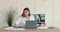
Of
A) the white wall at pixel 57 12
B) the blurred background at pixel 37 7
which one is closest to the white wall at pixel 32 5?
the blurred background at pixel 37 7

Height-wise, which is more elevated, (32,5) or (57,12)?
(32,5)

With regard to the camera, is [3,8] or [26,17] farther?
[3,8]

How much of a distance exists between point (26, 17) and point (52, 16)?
133 cm

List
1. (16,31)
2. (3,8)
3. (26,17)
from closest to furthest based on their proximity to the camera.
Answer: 1. (16,31)
2. (26,17)
3. (3,8)

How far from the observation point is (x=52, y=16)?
457cm

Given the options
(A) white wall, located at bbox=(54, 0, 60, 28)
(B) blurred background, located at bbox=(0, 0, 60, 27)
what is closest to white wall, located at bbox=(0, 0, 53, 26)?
(B) blurred background, located at bbox=(0, 0, 60, 27)

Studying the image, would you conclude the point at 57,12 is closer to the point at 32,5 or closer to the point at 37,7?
the point at 37,7

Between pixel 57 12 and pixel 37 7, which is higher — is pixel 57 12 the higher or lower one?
the lower one

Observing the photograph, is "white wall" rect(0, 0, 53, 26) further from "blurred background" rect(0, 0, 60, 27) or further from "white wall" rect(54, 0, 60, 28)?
"white wall" rect(54, 0, 60, 28)

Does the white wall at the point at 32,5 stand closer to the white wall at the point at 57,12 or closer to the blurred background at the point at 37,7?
the blurred background at the point at 37,7

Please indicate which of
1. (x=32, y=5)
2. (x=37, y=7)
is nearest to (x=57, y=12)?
(x=37, y=7)

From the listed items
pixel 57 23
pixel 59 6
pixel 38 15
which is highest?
pixel 59 6

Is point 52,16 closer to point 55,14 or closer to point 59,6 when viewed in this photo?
point 55,14

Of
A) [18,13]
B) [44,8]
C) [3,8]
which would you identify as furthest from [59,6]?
[3,8]
